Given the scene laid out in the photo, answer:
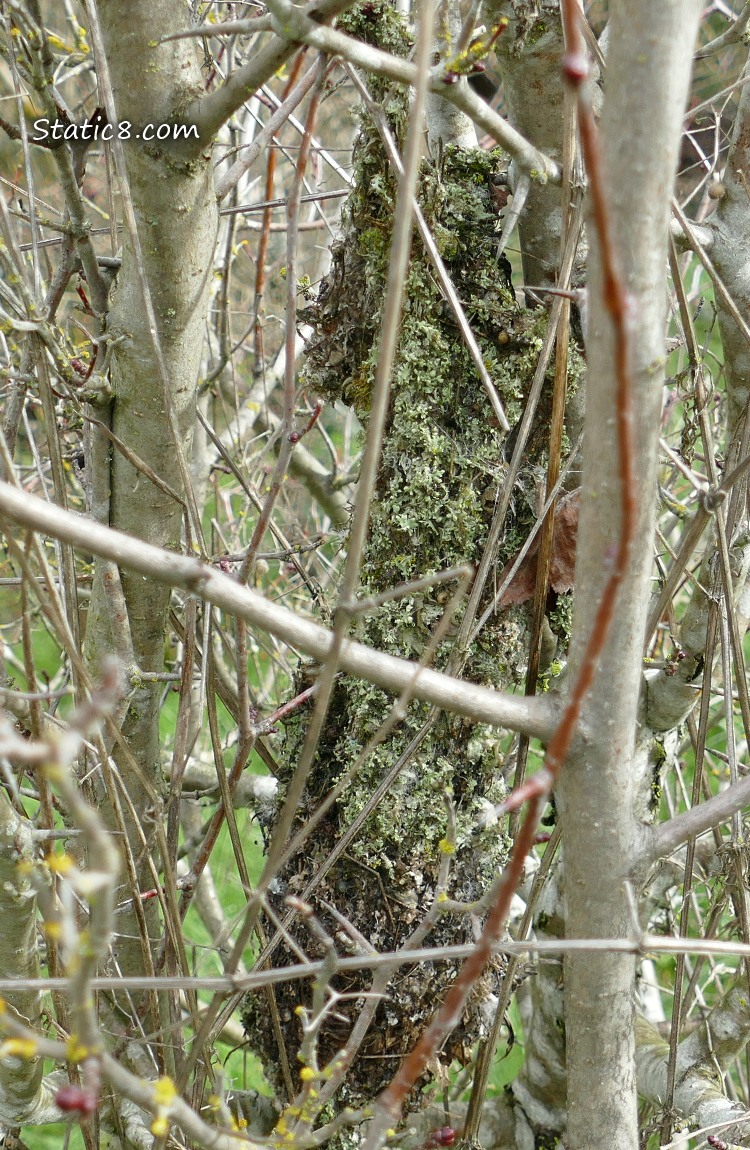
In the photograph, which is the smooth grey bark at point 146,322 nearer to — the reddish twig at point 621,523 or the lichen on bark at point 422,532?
the lichen on bark at point 422,532

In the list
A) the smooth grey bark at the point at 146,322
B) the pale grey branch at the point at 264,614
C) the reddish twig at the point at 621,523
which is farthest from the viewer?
the smooth grey bark at the point at 146,322

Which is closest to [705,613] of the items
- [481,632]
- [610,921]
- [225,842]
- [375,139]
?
[481,632]

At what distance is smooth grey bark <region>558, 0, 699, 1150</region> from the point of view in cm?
65

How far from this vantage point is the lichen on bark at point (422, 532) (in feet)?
3.80

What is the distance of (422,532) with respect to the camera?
3.85 ft

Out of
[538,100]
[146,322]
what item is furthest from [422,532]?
[538,100]

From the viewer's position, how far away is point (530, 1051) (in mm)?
1834

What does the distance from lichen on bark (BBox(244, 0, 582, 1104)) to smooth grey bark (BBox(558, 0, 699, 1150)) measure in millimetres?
262

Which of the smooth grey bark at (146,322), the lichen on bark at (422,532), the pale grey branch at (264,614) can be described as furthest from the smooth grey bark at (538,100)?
the pale grey branch at (264,614)

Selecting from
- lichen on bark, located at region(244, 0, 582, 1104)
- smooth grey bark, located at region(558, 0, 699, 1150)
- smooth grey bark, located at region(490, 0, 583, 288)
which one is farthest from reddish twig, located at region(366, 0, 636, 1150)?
smooth grey bark, located at region(490, 0, 583, 288)

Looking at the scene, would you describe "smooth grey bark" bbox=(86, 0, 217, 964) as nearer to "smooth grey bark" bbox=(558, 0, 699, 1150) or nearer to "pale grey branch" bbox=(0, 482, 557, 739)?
"pale grey branch" bbox=(0, 482, 557, 739)

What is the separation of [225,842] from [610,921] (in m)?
2.37

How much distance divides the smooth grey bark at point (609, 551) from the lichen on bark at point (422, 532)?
26 centimetres

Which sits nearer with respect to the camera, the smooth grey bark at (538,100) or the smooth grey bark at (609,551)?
the smooth grey bark at (609,551)
